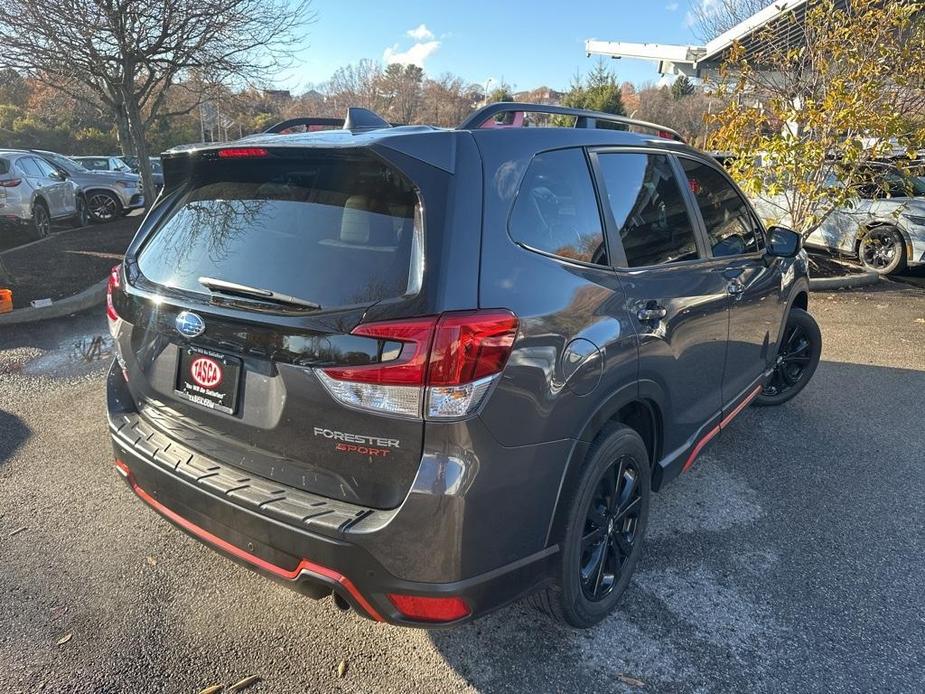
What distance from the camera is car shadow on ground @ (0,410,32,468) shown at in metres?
3.85

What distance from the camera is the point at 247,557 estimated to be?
2.13 meters

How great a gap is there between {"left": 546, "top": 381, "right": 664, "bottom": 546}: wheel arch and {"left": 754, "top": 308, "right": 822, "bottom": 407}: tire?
2378 millimetres

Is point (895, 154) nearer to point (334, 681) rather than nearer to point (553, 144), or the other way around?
point (553, 144)

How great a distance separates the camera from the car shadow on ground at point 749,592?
235 centimetres

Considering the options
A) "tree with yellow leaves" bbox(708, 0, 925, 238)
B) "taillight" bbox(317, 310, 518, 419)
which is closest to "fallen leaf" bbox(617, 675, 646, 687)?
"taillight" bbox(317, 310, 518, 419)

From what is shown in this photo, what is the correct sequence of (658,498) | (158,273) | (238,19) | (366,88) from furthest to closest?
(366,88)
(238,19)
(658,498)
(158,273)

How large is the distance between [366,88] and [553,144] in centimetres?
4392

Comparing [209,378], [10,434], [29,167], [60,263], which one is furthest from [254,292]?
[29,167]

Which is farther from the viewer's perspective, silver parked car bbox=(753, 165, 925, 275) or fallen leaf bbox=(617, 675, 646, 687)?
silver parked car bbox=(753, 165, 925, 275)

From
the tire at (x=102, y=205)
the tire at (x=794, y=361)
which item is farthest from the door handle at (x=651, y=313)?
the tire at (x=102, y=205)

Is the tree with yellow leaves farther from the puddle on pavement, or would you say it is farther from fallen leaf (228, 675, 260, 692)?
fallen leaf (228, 675, 260, 692)

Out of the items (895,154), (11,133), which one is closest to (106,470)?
(895,154)

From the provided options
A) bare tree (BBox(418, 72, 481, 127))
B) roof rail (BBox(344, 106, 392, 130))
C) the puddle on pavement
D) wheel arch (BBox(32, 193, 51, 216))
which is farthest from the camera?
bare tree (BBox(418, 72, 481, 127))

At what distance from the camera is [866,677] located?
2318 millimetres
